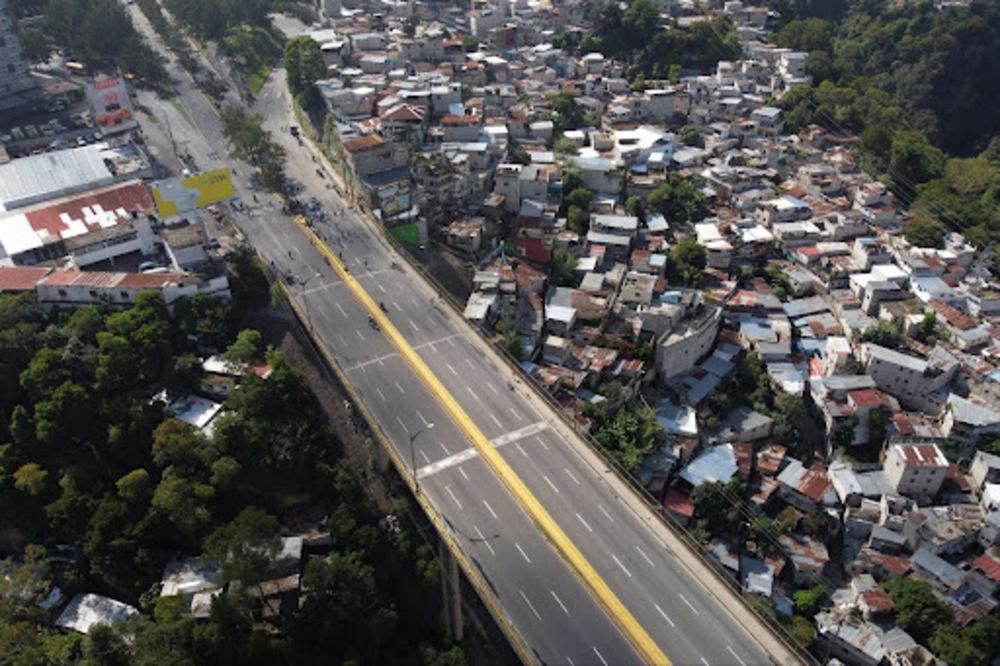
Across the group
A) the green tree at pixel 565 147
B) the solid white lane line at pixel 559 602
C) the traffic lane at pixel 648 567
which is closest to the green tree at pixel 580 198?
the green tree at pixel 565 147

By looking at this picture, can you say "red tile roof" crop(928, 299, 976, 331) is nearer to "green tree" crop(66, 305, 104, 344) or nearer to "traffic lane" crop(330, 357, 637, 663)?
"traffic lane" crop(330, 357, 637, 663)

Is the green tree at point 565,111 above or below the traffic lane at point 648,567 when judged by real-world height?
above

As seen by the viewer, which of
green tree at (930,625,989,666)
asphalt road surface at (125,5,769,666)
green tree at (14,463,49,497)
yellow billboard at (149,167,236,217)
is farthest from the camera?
yellow billboard at (149,167,236,217)

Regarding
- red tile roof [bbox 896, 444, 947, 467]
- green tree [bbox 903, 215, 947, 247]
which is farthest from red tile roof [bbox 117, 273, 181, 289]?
green tree [bbox 903, 215, 947, 247]

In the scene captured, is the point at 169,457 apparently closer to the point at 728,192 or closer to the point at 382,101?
the point at 382,101

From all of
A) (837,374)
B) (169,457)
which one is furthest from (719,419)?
(169,457)

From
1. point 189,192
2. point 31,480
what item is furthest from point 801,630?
point 189,192

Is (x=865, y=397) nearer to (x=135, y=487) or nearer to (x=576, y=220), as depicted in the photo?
(x=576, y=220)

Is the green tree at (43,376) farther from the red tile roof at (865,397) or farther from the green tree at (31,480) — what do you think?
the red tile roof at (865,397)
